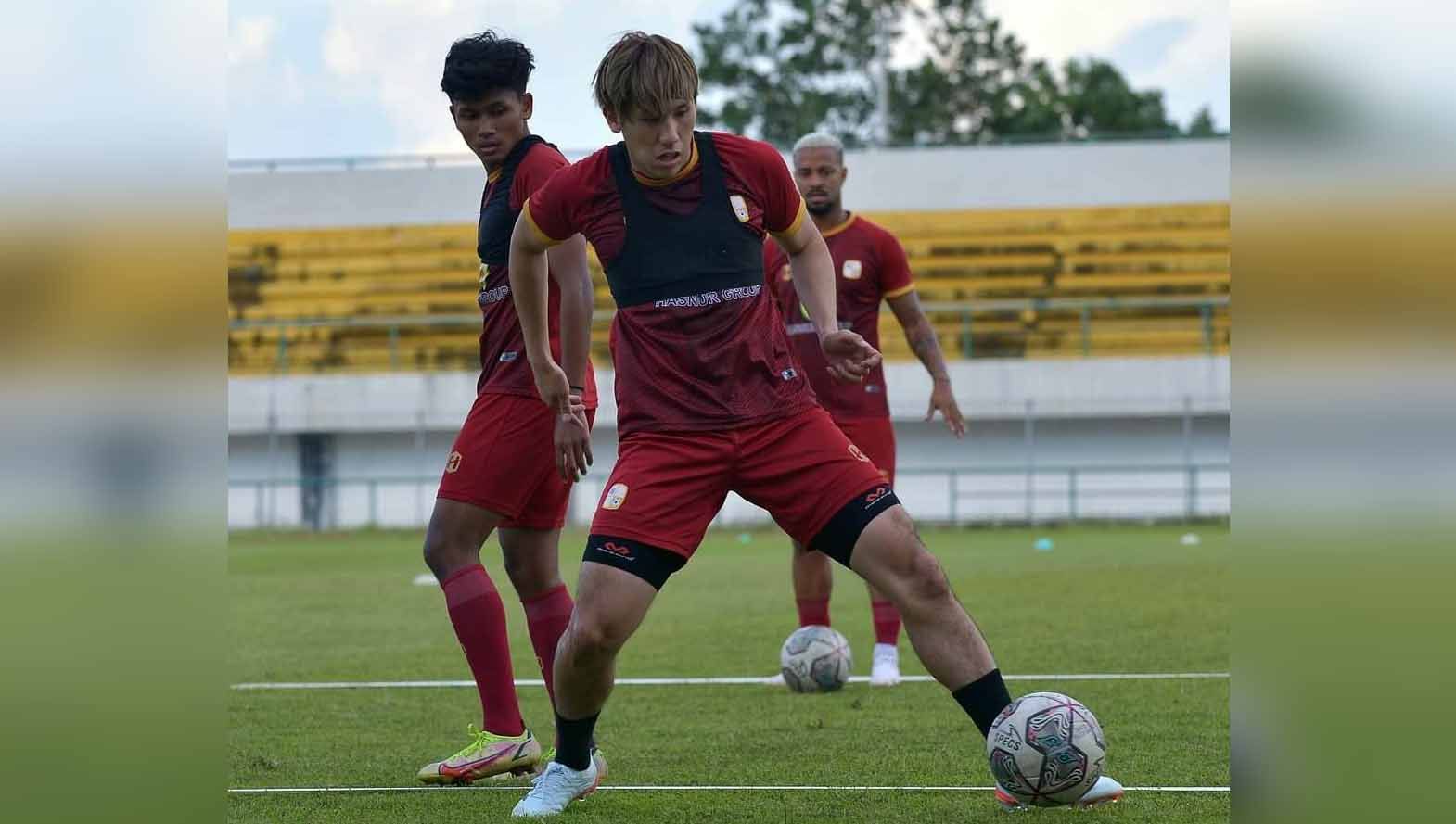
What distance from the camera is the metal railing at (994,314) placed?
103 feet

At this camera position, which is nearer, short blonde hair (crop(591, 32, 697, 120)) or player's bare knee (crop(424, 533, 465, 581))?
short blonde hair (crop(591, 32, 697, 120))

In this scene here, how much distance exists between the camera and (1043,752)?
14.8 ft

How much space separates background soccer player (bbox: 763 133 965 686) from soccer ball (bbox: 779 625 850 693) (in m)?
0.36

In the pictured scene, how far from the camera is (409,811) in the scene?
4.95 metres

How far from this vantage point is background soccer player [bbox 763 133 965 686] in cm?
829

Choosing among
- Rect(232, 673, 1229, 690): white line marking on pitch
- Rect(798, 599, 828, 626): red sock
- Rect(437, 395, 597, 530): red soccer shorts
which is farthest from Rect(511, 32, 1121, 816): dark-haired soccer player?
Rect(798, 599, 828, 626): red sock

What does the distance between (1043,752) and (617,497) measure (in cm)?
139

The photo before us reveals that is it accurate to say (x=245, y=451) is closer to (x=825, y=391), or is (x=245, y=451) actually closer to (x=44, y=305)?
(x=825, y=391)

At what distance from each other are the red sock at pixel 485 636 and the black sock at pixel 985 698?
5.75 ft

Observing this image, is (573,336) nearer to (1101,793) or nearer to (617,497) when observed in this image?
(617,497)

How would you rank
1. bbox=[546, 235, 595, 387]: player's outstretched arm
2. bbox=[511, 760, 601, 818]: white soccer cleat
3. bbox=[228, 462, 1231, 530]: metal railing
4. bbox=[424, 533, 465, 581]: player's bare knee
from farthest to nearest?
bbox=[228, 462, 1231, 530]: metal railing
bbox=[424, 533, 465, 581]: player's bare knee
bbox=[546, 235, 595, 387]: player's outstretched arm
bbox=[511, 760, 601, 818]: white soccer cleat

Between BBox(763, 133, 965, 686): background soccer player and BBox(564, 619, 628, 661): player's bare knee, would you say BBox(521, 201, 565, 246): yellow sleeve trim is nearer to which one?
BBox(564, 619, 628, 661): player's bare knee

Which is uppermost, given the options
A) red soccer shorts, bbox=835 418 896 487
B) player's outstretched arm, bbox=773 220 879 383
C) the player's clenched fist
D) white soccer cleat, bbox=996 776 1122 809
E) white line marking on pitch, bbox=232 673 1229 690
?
player's outstretched arm, bbox=773 220 879 383

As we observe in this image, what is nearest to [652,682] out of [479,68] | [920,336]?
[920,336]
